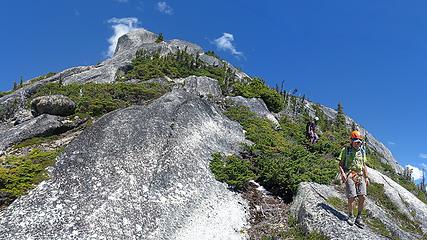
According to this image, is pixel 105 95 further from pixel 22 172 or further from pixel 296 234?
pixel 296 234

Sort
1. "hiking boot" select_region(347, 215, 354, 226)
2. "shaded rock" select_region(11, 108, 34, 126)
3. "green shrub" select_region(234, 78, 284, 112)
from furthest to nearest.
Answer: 1. "green shrub" select_region(234, 78, 284, 112)
2. "shaded rock" select_region(11, 108, 34, 126)
3. "hiking boot" select_region(347, 215, 354, 226)

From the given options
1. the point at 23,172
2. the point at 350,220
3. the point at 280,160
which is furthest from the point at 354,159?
the point at 23,172

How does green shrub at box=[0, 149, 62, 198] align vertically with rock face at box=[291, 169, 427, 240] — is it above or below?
below

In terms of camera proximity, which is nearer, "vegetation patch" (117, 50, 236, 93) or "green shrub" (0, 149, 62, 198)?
"green shrub" (0, 149, 62, 198)

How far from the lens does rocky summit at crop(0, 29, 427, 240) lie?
16.8m

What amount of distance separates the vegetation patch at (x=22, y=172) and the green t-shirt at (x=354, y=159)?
12.9 metres

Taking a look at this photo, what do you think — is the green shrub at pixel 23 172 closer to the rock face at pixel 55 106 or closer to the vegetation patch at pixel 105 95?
the rock face at pixel 55 106

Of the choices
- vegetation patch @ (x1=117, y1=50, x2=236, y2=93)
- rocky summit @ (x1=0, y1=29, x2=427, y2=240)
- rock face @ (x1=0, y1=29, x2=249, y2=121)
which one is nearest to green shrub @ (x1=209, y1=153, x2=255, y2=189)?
rocky summit @ (x1=0, y1=29, x2=427, y2=240)

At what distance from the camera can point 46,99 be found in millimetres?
30984

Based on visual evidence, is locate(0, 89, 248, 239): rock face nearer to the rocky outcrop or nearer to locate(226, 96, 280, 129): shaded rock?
locate(226, 96, 280, 129): shaded rock

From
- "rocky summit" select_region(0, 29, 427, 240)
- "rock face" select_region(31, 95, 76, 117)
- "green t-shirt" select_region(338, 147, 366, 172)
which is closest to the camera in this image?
"rocky summit" select_region(0, 29, 427, 240)

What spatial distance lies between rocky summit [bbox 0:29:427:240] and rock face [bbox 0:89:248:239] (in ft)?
0.17

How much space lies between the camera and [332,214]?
17859 mm

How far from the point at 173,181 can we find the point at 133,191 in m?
2.11
